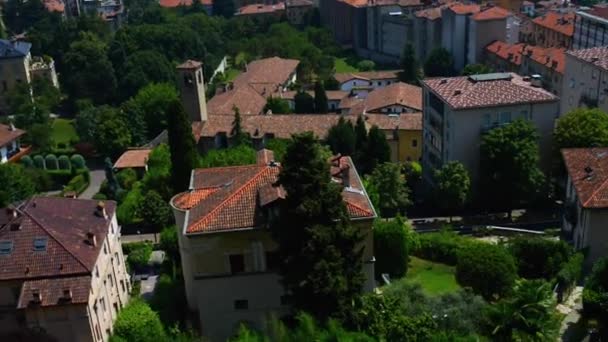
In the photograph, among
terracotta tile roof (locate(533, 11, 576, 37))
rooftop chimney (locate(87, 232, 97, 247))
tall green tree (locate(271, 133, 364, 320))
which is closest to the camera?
tall green tree (locate(271, 133, 364, 320))

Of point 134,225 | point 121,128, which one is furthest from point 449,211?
point 121,128

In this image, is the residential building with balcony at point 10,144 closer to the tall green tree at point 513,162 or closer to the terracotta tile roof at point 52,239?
the terracotta tile roof at point 52,239

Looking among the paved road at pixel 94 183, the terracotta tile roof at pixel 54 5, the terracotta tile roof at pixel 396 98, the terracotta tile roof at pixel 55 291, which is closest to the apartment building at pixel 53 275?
the terracotta tile roof at pixel 55 291

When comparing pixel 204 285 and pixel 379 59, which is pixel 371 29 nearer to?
pixel 379 59

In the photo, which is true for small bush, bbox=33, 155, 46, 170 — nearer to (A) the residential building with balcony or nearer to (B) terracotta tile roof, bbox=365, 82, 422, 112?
(A) the residential building with balcony

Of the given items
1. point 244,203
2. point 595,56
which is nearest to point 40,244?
point 244,203

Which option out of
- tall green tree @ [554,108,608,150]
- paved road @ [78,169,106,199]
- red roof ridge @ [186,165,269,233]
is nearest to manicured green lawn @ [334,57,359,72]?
paved road @ [78,169,106,199]

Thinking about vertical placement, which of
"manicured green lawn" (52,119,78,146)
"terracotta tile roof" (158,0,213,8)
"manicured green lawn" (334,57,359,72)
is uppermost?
"terracotta tile roof" (158,0,213,8)

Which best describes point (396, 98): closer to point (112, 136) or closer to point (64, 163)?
point (112, 136)
